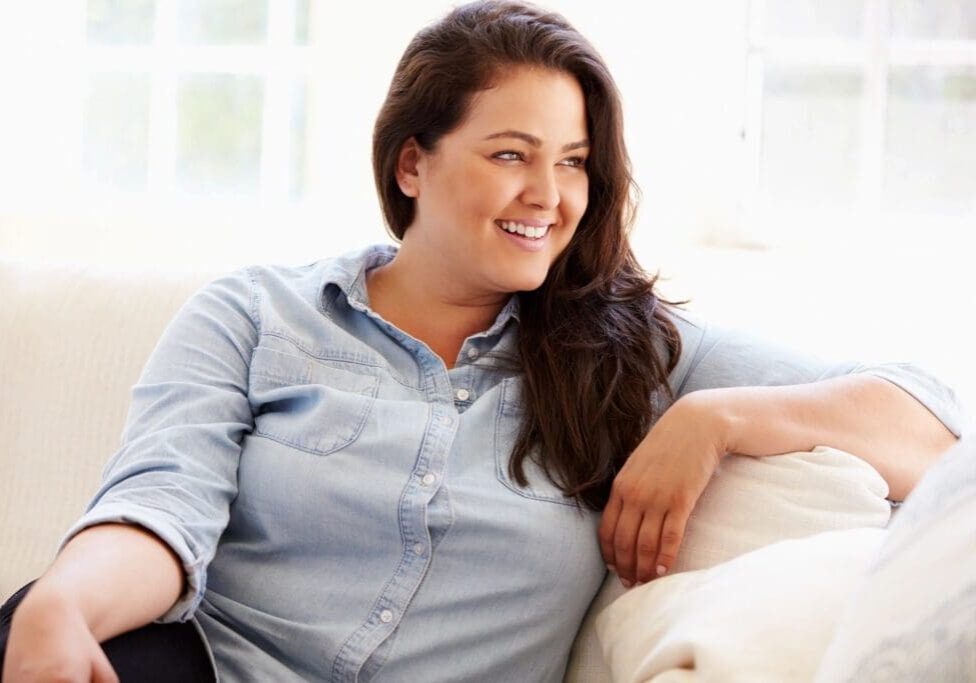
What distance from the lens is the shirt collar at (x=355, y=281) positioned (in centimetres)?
170

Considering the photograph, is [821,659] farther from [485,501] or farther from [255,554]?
[255,554]

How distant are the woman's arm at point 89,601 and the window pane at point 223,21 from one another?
211 cm

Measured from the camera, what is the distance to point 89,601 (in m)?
1.29

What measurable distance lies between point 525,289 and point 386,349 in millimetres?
194

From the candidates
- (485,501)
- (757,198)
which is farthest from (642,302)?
(757,198)

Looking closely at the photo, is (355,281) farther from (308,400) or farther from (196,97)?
(196,97)

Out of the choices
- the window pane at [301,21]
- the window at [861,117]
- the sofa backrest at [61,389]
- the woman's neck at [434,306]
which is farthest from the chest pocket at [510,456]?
the window pane at [301,21]

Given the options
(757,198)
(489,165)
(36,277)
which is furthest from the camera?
(757,198)

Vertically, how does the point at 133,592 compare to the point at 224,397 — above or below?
below

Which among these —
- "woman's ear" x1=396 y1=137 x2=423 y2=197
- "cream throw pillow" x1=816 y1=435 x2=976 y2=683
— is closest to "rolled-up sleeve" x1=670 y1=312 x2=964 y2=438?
"woman's ear" x1=396 y1=137 x2=423 y2=197

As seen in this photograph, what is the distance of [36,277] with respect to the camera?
6.76ft

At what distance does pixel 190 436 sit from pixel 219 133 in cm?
194

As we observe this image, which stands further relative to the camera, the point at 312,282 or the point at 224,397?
the point at 312,282

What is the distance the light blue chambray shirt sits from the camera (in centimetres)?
148
